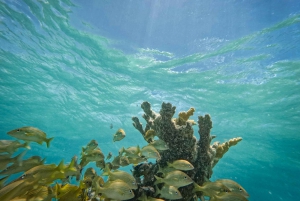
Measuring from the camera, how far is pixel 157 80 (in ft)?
62.0

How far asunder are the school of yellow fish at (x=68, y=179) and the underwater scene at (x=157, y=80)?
0.02 meters

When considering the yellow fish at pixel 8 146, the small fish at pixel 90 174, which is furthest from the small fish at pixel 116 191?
the yellow fish at pixel 8 146

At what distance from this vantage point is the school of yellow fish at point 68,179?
256 centimetres

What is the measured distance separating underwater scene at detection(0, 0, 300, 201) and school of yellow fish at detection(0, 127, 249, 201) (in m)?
0.02

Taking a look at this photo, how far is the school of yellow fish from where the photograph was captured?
2564 mm

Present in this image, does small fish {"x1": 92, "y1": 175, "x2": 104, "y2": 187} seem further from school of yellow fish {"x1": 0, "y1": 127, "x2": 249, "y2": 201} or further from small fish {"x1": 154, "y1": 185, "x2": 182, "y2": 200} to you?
small fish {"x1": 154, "y1": 185, "x2": 182, "y2": 200}

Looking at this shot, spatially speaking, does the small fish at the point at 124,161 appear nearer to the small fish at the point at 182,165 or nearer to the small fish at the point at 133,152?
the small fish at the point at 133,152

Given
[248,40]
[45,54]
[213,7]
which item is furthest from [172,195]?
[45,54]

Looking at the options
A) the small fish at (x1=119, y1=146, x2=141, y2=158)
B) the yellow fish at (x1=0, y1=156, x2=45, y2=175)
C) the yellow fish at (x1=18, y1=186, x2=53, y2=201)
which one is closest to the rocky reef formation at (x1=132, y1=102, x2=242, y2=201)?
the small fish at (x1=119, y1=146, x2=141, y2=158)

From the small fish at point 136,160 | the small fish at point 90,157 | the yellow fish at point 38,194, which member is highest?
the small fish at point 136,160

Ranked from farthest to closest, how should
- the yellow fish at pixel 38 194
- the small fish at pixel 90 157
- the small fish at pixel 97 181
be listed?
1. the small fish at pixel 90 157
2. the small fish at pixel 97 181
3. the yellow fish at pixel 38 194

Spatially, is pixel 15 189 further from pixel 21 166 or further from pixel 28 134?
pixel 28 134

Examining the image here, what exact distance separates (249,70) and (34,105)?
29.0 m

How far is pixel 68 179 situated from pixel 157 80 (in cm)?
1572
